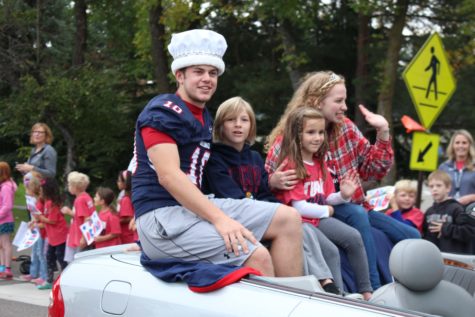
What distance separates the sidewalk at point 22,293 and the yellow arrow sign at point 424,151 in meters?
4.93

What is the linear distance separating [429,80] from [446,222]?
351 cm

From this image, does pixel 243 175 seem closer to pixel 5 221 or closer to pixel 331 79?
pixel 331 79

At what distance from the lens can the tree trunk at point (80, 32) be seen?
21031 millimetres

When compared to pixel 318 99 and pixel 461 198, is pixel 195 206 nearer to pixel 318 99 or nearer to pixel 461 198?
pixel 318 99

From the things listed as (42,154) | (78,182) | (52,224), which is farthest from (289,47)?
(52,224)

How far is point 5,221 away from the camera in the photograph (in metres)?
10.5

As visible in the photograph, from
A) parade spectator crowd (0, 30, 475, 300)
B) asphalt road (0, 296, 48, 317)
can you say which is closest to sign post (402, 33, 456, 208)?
parade spectator crowd (0, 30, 475, 300)

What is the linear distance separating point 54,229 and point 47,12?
12.4m

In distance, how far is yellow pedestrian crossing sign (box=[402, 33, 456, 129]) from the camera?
10109 mm

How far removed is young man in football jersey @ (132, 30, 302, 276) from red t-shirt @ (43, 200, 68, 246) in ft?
20.3

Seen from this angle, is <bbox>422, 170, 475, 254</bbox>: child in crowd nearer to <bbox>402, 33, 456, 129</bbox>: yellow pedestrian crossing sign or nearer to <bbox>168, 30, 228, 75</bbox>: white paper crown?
<bbox>402, 33, 456, 129</bbox>: yellow pedestrian crossing sign

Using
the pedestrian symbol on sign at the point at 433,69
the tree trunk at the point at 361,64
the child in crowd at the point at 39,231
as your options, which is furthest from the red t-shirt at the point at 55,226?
the tree trunk at the point at 361,64

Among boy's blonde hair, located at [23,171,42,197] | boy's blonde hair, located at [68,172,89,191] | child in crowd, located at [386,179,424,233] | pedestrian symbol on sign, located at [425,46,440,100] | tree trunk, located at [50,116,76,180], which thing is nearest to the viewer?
child in crowd, located at [386,179,424,233]

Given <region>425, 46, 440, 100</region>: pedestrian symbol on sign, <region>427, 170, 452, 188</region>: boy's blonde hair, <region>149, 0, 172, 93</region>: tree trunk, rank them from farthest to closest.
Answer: <region>149, 0, 172, 93</region>: tree trunk, <region>425, 46, 440, 100</region>: pedestrian symbol on sign, <region>427, 170, 452, 188</region>: boy's blonde hair
